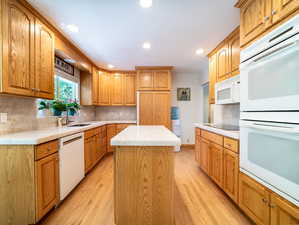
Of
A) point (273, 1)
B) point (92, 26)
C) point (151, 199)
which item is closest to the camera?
point (273, 1)

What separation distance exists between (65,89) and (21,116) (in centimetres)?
148

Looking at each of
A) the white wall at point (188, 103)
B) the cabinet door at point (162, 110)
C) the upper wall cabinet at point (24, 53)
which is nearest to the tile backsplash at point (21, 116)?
the upper wall cabinet at point (24, 53)

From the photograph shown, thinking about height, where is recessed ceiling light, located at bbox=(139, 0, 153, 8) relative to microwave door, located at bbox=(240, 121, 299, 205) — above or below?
above

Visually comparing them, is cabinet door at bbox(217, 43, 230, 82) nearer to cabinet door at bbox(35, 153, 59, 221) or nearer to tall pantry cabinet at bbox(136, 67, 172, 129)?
tall pantry cabinet at bbox(136, 67, 172, 129)

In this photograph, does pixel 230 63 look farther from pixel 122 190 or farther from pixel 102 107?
pixel 102 107

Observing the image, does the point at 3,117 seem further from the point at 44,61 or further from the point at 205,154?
the point at 205,154

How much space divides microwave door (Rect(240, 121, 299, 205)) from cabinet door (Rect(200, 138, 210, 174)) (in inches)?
37.6

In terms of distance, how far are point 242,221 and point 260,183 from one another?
1.94 ft

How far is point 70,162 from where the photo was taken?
2043 millimetres

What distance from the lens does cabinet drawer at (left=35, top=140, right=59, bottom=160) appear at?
4.79 feet

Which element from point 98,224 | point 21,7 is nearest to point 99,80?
point 21,7

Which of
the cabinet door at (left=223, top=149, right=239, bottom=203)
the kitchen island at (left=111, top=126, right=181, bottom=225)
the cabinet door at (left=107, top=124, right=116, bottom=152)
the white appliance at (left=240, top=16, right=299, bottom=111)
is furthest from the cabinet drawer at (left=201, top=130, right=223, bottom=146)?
the cabinet door at (left=107, top=124, right=116, bottom=152)

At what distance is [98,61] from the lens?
145 inches

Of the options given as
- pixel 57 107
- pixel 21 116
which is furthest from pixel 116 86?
pixel 21 116
